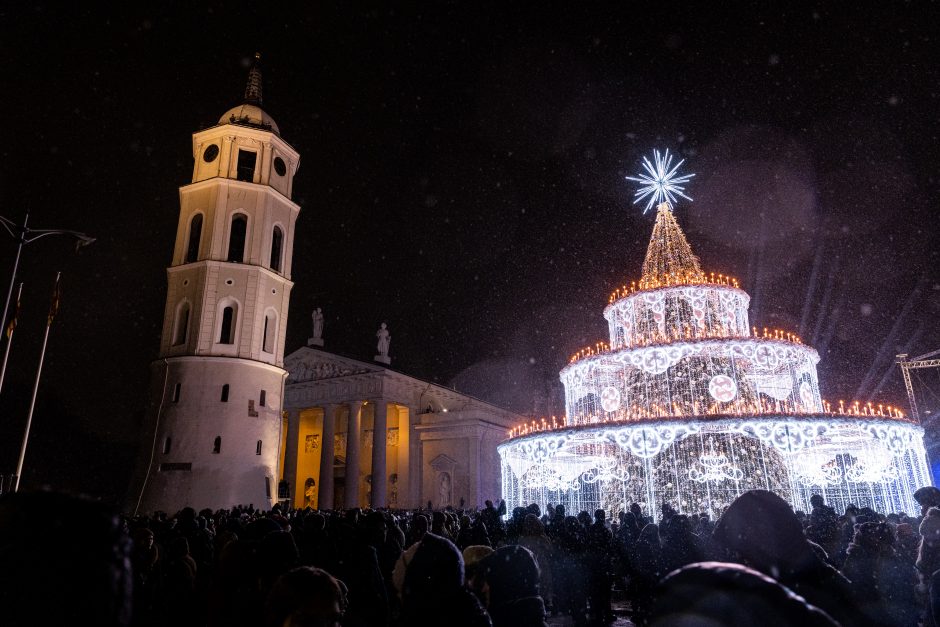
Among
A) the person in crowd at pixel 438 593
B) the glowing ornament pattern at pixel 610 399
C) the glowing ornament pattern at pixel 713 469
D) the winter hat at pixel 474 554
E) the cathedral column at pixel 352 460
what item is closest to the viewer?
the person in crowd at pixel 438 593

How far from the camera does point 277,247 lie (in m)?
34.6

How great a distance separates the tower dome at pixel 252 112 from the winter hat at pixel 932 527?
114ft

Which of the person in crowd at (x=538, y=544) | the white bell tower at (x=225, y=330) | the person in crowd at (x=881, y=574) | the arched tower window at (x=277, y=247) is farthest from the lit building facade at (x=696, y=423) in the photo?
the arched tower window at (x=277, y=247)

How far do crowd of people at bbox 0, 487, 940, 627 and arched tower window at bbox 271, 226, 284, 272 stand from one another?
2456 centimetres

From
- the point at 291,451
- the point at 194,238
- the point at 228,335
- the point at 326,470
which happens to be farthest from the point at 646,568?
the point at 291,451

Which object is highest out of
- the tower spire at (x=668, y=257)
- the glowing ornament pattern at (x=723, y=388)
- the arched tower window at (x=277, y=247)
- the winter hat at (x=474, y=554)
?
the arched tower window at (x=277, y=247)

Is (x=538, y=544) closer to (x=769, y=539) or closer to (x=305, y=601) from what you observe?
(x=769, y=539)

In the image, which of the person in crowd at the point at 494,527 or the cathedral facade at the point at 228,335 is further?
the cathedral facade at the point at 228,335

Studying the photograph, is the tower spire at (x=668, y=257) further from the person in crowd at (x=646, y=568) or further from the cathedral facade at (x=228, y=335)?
the cathedral facade at (x=228, y=335)

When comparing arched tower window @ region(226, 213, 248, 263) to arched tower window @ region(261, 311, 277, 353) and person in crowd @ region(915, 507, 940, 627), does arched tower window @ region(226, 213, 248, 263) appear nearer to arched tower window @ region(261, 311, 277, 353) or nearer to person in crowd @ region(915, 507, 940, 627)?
arched tower window @ region(261, 311, 277, 353)

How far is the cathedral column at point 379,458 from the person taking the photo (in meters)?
42.1

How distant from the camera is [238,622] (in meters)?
4.17

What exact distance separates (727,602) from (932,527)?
661 cm

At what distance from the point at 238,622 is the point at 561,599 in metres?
8.66
